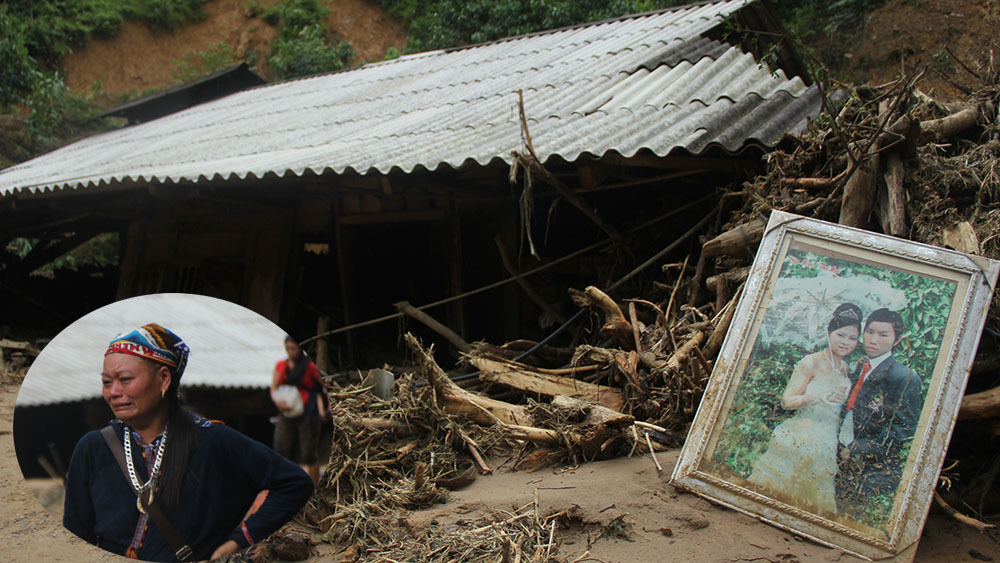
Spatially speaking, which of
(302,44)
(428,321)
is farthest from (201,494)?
(302,44)

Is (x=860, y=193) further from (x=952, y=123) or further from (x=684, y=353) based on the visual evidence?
(x=684, y=353)

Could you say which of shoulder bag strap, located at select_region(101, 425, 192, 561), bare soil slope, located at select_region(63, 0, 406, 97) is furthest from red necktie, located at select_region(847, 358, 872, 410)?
bare soil slope, located at select_region(63, 0, 406, 97)

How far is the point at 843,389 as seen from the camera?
298 centimetres

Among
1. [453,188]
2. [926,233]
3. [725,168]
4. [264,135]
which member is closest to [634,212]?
[725,168]

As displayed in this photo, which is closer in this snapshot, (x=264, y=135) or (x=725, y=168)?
(x=725, y=168)

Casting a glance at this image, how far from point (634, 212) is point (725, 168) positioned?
3.52ft

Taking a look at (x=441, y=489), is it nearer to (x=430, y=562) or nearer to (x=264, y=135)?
(x=430, y=562)

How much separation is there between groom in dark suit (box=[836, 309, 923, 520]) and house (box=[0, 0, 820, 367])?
187cm

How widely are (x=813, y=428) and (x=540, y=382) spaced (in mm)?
1690

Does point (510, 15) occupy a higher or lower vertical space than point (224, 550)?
higher

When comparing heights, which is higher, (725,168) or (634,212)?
(725,168)

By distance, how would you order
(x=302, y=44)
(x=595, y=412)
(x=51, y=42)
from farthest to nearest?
1. (x=51, y=42)
2. (x=302, y=44)
3. (x=595, y=412)

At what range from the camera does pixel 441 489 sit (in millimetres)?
3465

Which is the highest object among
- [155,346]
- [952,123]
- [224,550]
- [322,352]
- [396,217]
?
[952,123]
